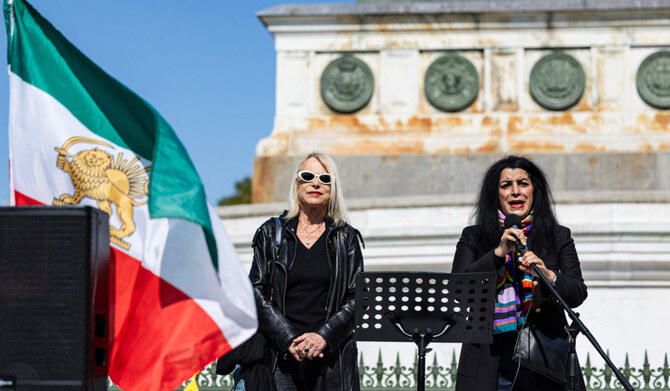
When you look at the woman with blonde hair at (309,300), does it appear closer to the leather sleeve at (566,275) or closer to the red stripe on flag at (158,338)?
the red stripe on flag at (158,338)

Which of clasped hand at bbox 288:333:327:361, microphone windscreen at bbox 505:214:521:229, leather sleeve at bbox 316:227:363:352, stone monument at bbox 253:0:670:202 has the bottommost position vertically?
clasped hand at bbox 288:333:327:361

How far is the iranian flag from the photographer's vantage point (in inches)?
189

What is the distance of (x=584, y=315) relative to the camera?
13.4m

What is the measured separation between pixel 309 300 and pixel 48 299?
164cm

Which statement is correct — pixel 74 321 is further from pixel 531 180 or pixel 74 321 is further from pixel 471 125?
pixel 471 125

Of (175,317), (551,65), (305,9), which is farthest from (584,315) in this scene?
(175,317)

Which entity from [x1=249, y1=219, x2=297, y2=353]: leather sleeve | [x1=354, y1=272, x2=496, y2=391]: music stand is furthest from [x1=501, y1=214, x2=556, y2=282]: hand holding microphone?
[x1=249, y1=219, x2=297, y2=353]: leather sleeve

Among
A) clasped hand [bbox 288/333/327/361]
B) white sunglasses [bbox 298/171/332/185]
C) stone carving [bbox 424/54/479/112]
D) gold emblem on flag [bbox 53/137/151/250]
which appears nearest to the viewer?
gold emblem on flag [bbox 53/137/151/250]

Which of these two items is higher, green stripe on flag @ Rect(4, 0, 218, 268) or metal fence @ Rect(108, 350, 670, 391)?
green stripe on flag @ Rect(4, 0, 218, 268)

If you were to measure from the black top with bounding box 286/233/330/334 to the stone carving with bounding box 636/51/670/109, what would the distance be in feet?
44.7

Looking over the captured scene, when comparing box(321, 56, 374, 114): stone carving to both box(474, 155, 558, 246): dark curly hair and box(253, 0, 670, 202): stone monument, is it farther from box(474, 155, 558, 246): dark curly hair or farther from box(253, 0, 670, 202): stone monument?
box(474, 155, 558, 246): dark curly hair

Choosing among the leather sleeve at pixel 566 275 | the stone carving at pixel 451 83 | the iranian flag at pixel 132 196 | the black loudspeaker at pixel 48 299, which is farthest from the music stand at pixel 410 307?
the stone carving at pixel 451 83

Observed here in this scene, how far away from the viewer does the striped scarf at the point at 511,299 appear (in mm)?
5395

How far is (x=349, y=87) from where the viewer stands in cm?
1866
